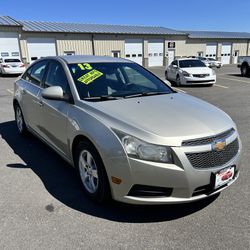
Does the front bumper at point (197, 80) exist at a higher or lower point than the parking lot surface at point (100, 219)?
lower

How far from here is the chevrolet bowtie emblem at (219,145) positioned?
8.42 ft

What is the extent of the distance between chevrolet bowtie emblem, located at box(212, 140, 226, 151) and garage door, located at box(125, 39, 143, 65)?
111 ft

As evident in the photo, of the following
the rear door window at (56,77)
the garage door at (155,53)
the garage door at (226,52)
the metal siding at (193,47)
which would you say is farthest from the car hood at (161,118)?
the garage door at (226,52)

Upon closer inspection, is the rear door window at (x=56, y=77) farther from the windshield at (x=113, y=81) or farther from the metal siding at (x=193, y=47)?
the metal siding at (x=193, y=47)

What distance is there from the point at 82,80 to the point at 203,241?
227cm

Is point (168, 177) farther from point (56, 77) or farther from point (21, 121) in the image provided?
point (21, 121)

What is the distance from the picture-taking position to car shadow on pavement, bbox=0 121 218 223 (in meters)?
2.82

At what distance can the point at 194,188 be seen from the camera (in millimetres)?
2494

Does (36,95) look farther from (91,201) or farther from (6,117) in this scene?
(6,117)

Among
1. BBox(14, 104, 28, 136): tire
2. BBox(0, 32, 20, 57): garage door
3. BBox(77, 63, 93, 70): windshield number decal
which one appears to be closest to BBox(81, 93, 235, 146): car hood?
BBox(77, 63, 93, 70): windshield number decal

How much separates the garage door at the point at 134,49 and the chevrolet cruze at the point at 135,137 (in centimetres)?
3271

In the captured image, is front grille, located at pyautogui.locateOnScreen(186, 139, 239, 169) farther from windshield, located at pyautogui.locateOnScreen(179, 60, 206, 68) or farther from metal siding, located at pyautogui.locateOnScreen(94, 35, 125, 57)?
metal siding, located at pyautogui.locateOnScreen(94, 35, 125, 57)

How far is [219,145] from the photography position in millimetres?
2605

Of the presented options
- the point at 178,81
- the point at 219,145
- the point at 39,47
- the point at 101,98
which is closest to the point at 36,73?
the point at 101,98
